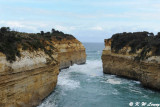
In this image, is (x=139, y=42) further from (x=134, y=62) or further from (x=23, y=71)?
(x=23, y=71)

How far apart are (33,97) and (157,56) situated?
13.4 meters

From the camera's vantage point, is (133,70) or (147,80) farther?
(133,70)

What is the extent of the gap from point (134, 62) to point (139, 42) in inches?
141

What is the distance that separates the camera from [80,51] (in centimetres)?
5091

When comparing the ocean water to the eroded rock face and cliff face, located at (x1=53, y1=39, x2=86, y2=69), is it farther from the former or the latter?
cliff face, located at (x1=53, y1=39, x2=86, y2=69)

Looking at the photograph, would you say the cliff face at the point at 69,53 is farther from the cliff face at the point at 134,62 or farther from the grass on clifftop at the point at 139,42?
the grass on clifftop at the point at 139,42

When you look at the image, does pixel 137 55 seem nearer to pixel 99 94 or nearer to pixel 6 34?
pixel 99 94

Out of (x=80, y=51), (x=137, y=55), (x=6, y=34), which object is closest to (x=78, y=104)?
(x=6, y=34)

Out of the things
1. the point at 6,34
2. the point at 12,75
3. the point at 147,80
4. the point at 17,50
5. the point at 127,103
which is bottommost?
the point at 127,103

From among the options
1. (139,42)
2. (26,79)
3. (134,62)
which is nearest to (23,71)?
(26,79)

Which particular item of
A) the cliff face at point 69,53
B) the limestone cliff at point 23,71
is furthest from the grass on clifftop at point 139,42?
the cliff face at point 69,53

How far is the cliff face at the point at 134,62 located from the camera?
2042 cm

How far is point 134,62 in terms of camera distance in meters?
26.0

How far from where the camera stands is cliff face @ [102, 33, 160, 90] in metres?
20.4
